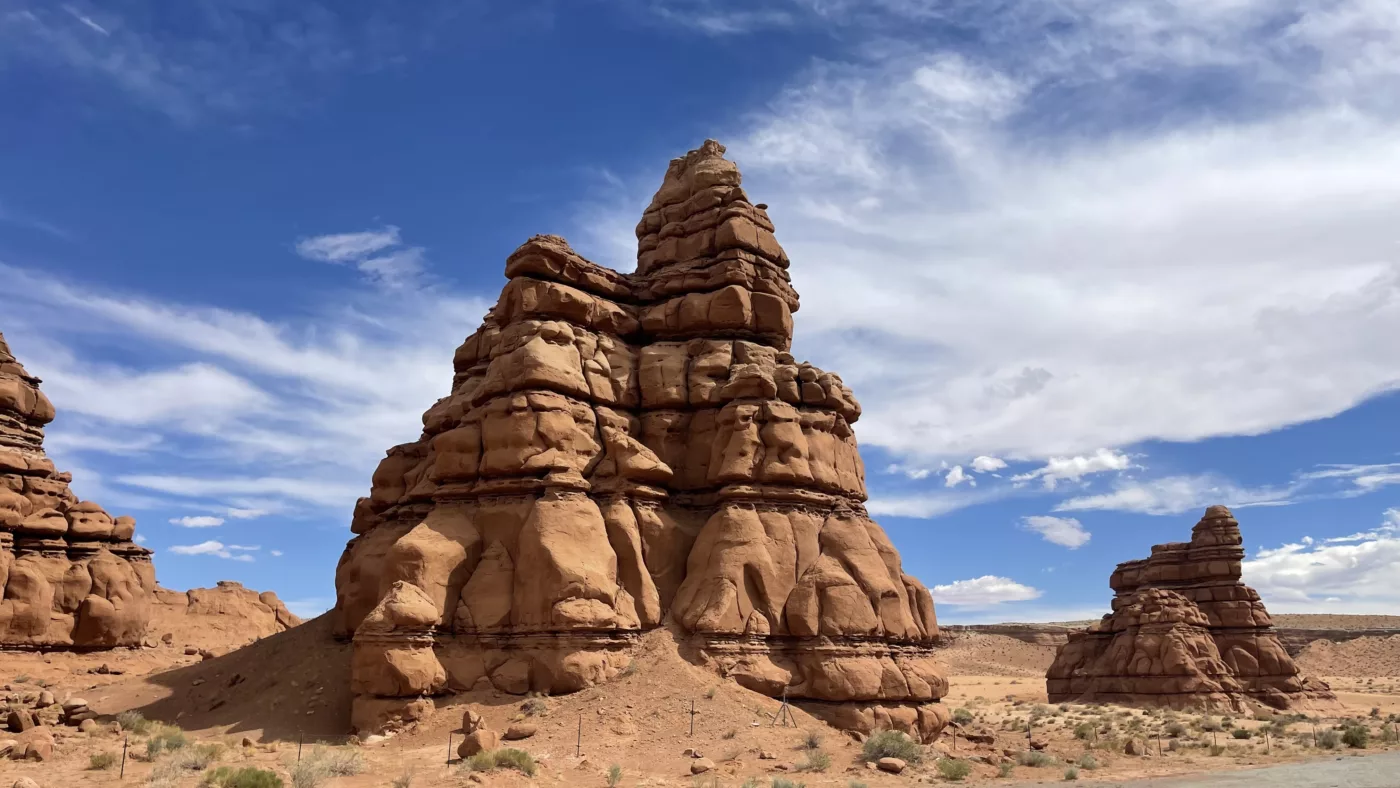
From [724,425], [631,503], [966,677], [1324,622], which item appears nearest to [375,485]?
[631,503]

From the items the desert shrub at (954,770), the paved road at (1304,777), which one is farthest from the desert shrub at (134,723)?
the paved road at (1304,777)

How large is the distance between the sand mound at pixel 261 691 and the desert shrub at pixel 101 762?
16.4ft

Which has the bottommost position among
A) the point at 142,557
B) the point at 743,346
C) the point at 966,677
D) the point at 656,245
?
the point at 966,677

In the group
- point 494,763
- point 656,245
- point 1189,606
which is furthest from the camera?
point 1189,606

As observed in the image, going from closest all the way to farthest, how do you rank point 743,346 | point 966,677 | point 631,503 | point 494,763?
point 494,763, point 631,503, point 743,346, point 966,677

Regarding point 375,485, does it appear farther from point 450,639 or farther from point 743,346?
point 743,346

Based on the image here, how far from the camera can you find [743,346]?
3353 centimetres

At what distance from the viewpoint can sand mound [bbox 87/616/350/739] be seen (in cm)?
2739

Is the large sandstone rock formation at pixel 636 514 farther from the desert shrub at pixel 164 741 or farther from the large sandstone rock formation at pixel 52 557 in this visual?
the large sandstone rock formation at pixel 52 557

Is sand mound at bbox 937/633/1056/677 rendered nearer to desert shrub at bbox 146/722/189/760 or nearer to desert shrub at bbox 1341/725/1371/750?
desert shrub at bbox 1341/725/1371/750

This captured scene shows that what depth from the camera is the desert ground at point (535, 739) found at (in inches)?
842

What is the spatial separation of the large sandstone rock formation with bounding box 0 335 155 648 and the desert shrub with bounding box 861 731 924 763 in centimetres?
3034

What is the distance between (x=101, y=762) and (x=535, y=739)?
9.39m

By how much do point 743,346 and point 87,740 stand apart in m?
21.8
